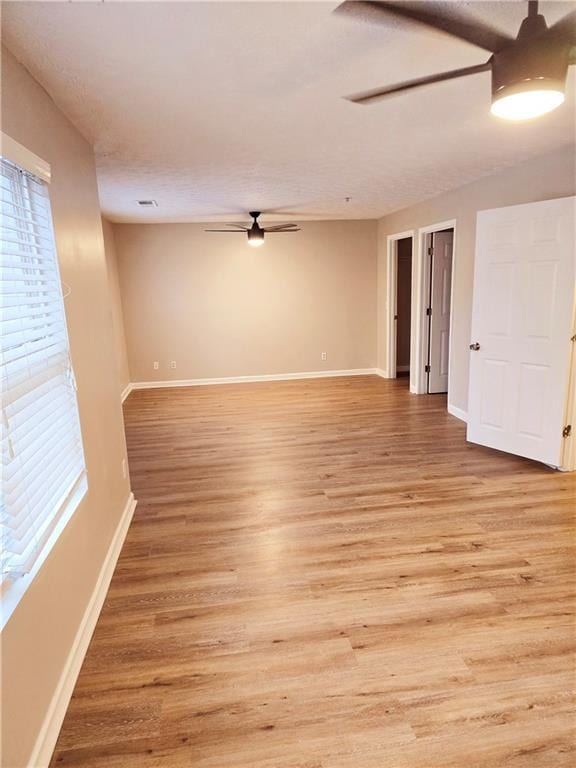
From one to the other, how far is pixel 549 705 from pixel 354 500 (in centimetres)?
173

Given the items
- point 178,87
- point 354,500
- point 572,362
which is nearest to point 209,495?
point 354,500

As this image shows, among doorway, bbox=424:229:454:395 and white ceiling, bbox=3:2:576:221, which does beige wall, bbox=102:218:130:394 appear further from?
doorway, bbox=424:229:454:395

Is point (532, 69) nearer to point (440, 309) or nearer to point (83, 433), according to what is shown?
point (83, 433)

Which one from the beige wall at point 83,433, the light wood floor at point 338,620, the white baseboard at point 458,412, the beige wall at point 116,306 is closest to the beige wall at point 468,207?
the white baseboard at point 458,412

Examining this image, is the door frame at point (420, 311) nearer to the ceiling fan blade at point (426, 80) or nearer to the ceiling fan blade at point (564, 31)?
the ceiling fan blade at point (426, 80)

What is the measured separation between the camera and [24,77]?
1805 millimetres

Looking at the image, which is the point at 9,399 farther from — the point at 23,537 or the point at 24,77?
the point at 24,77

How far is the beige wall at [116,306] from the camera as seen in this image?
243 inches

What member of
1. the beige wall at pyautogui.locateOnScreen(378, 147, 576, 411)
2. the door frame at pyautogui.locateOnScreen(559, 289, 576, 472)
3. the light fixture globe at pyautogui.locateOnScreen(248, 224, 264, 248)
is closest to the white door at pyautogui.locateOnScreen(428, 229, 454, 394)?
the beige wall at pyautogui.locateOnScreen(378, 147, 576, 411)

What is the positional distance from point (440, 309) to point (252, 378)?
10.2 ft

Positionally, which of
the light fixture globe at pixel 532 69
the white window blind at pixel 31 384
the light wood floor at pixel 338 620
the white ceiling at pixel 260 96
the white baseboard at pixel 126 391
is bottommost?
the light wood floor at pixel 338 620

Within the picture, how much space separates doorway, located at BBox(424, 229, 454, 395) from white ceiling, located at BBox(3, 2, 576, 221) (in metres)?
1.67


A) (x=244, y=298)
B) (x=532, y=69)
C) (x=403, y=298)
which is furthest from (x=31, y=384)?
(x=403, y=298)

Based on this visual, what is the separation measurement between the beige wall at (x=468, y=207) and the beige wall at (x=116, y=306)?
13.4 ft
